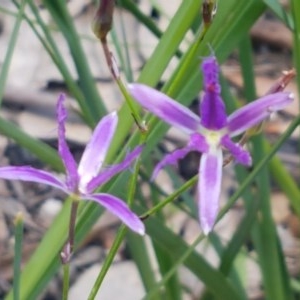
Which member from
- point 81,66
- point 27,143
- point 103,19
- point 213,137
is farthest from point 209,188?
point 81,66

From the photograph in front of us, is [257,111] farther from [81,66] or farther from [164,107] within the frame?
[81,66]

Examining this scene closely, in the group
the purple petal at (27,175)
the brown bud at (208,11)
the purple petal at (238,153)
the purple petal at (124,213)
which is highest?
the brown bud at (208,11)

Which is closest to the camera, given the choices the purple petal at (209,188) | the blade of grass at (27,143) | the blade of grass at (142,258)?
the purple petal at (209,188)

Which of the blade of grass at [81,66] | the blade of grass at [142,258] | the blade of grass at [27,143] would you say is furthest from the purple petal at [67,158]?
the blade of grass at [142,258]

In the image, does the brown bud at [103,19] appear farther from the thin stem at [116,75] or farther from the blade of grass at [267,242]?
the blade of grass at [267,242]

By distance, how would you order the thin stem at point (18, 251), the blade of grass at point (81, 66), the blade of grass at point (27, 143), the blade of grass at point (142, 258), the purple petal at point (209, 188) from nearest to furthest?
the purple petal at point (209, 188), the thin stem at point (18, 251), the blade of grass at point (27, 143), the blade of grass at point (81, 66), the blade of grass at point (142, 258)

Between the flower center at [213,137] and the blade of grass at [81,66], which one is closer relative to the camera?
the flower center at [213,137]
